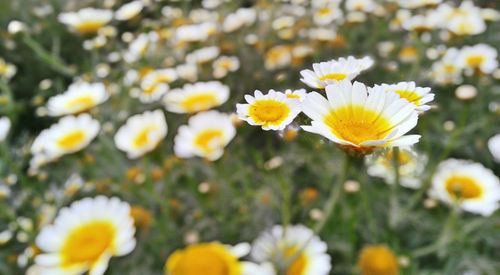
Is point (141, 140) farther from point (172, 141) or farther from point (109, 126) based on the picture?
point (172, 141)

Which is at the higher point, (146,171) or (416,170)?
(146,171)

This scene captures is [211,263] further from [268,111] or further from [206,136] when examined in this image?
[268,111]

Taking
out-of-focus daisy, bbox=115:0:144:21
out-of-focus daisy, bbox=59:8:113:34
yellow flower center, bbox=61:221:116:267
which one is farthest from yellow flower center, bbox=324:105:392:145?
out-of-focus daisy, bbox=115:0:144:21

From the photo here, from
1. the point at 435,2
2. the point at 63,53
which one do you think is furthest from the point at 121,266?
the point at 63,53

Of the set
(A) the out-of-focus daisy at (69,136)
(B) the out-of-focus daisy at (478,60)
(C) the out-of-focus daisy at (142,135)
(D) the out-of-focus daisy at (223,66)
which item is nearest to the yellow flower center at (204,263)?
(C) the out-of-focus daisy at (142,135)

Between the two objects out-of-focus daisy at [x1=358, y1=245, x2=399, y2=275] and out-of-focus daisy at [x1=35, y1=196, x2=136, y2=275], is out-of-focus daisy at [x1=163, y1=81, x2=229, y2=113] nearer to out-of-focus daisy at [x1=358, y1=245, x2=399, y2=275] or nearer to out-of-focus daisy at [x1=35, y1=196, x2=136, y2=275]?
out-of-focus daisy at [x1=35, y1=196, x2=136, y2=275]

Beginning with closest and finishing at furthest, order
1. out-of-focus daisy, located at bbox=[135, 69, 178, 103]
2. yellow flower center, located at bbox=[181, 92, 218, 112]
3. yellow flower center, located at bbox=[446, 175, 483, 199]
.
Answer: yellow flower center, located at bbox=[446, 175, 483, 199] → yellow flower center, located at bbox=[181, 92, 218, 112] → out-of-focus daisy, located at bbox=[135, 69, 178, 103]
